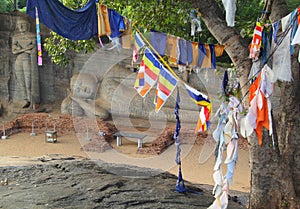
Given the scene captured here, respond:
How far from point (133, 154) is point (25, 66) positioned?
564cm

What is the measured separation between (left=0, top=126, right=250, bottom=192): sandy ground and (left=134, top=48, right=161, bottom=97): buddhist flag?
11.3ft

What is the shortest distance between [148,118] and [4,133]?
4259 mm

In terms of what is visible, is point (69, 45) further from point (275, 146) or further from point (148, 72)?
point (275, 146)

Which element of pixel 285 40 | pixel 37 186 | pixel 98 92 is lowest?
pixel 37 186

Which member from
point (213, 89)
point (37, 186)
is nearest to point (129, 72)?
point (213, 89)

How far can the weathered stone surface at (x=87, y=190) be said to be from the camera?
396 cm

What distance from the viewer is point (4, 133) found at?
32.9 ft

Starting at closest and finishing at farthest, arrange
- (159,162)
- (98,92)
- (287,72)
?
(287,72) → (159,162) → (98,92)

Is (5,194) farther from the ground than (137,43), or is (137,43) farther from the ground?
(137,43)

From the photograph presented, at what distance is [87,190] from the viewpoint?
4.36 m

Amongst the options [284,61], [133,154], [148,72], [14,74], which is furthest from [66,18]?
[14,74]

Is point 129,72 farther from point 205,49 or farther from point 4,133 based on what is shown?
point 205,49

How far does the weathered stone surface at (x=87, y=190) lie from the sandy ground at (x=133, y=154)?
2.29 m

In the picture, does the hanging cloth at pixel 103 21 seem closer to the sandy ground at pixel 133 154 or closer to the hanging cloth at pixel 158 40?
the hanging cloth at pixel 158 40
